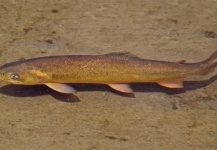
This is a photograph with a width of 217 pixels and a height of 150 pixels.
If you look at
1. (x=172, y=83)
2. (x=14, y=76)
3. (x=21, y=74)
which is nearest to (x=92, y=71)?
(x=21, y=74)

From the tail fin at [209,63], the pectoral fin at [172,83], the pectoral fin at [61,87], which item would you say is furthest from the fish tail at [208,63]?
the pectoral fin at [61,87]

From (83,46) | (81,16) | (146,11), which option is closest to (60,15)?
(81,16)

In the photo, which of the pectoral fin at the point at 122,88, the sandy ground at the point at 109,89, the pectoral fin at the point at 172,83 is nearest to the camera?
the sandy ground at the point at 109,89

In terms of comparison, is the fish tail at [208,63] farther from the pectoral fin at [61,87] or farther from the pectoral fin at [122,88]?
the pectoral fin at [61,87]

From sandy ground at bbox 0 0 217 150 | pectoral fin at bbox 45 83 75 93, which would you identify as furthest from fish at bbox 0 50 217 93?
sandy ground at bbox 0 0 217 150

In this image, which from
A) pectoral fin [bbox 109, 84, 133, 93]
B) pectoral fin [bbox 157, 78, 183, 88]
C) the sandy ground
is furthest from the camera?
pectoral fin [bbox 157, 78, 183, 88]

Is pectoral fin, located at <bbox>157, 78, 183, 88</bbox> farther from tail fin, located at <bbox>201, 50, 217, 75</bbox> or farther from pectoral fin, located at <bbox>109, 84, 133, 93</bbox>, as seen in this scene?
pectoral fin, located at <bbox>109, 84, 133, 93</bbox>

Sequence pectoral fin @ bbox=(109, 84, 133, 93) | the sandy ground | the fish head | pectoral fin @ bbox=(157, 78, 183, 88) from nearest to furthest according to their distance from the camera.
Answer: the sandy ground → the fish head → pectoral fin @ bbox=(109, 84, 133, 93) → pectoral fin @ bbox=(157, 78, 183, 88)

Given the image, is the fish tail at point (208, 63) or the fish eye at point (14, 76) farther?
the fish tail at point (208, 63)
